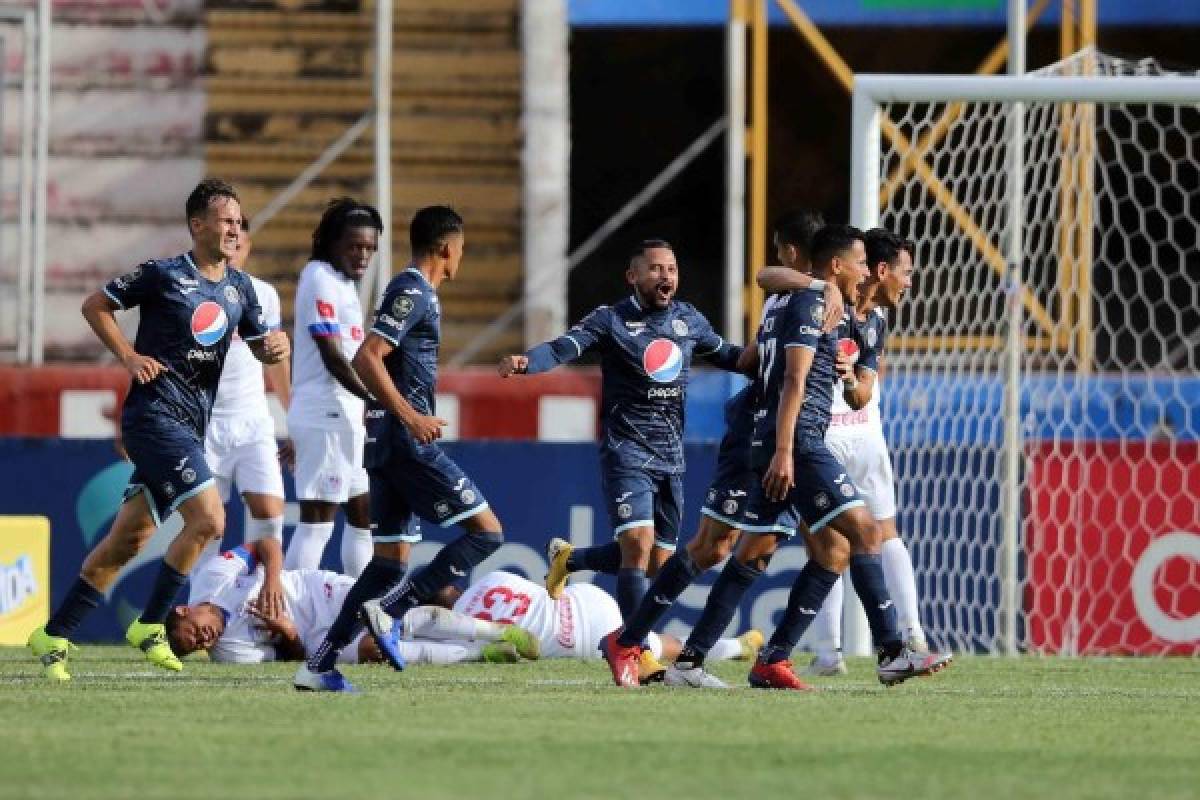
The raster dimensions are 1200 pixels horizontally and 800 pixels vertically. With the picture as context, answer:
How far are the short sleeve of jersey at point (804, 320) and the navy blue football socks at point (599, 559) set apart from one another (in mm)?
1548

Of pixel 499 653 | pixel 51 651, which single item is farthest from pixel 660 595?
pixel 51 651

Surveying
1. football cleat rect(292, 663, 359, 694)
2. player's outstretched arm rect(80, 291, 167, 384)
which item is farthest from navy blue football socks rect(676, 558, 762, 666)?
player's outstretched arm rect(80, 291, 167, 384)

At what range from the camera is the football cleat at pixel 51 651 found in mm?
9341

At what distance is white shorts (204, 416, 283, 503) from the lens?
441 inches

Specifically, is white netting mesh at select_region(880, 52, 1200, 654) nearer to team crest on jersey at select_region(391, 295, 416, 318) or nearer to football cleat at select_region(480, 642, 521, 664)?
football cleat at select_region(480, 642, 521, 664)

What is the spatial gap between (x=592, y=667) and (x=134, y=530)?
Result: 2.10 metres

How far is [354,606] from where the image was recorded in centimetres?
880

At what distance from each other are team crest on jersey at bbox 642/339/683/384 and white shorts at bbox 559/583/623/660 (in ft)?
4.15

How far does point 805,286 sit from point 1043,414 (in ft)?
16.3

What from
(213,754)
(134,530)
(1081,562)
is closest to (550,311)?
(1081,562)

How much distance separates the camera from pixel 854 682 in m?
10.1

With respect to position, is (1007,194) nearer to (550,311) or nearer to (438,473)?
(550,311)

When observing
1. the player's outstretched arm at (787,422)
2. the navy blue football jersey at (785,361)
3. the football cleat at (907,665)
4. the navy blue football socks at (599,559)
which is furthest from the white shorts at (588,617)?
the player's outstretched arm at (787,422)

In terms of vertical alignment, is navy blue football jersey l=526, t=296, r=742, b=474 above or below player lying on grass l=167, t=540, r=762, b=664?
above
